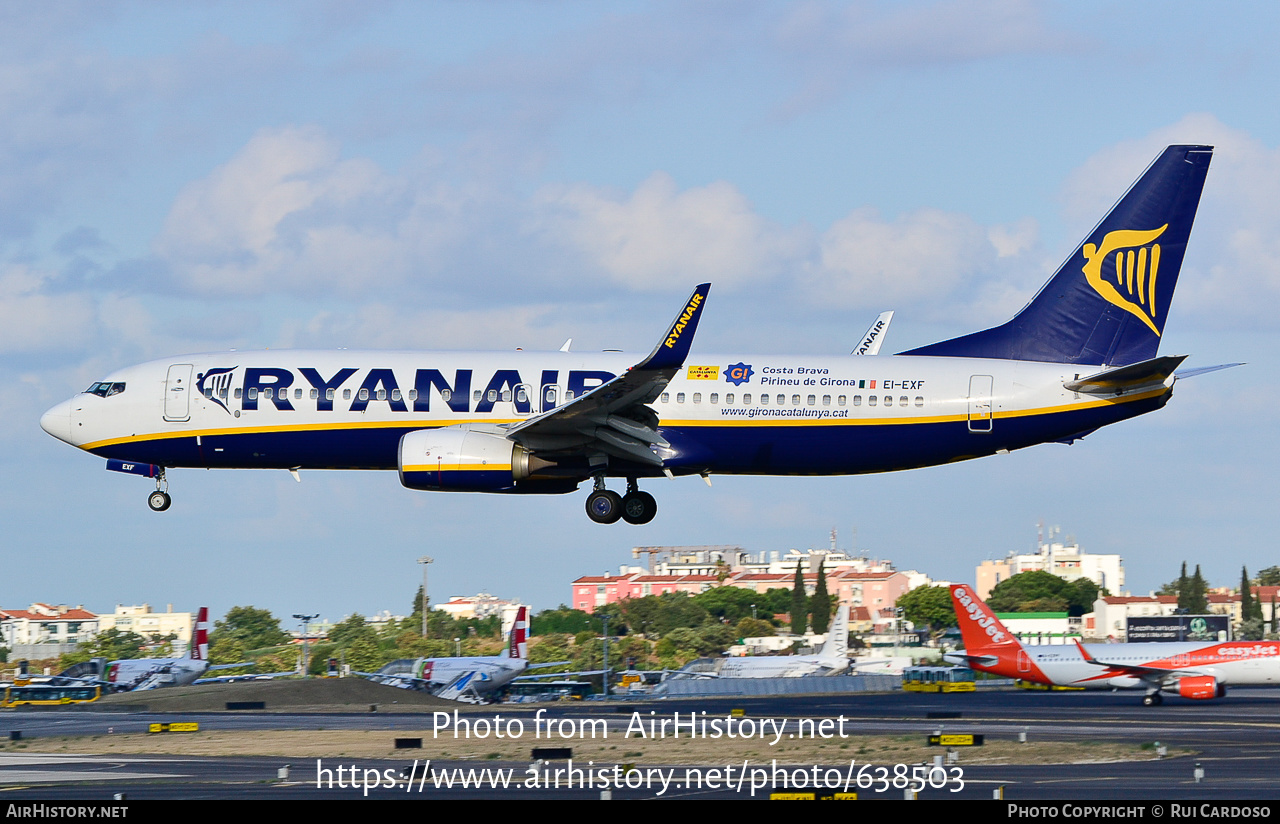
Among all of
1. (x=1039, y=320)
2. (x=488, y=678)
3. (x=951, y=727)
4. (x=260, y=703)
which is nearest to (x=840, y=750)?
(x=951, y=727)

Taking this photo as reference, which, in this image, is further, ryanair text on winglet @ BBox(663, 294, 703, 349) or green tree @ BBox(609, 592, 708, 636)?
green tree @ BBox(609, 592, 708, 636)

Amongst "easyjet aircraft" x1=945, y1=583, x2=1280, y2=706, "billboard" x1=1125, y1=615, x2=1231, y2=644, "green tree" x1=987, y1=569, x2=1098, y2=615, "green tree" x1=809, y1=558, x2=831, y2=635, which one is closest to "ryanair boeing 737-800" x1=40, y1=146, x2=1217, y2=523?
"easyjet aircraft" x1=945, y1=583, x2=1280, y2=706

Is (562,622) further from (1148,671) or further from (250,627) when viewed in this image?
(1148,671)

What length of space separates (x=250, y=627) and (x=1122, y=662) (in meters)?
120

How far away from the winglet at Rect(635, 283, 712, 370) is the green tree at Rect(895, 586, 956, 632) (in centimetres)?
10876

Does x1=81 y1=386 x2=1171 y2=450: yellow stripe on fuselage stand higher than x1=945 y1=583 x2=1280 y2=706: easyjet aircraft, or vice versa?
x1=81 y1=386 x2=1171 y2=450: yellow stripe on fuselage

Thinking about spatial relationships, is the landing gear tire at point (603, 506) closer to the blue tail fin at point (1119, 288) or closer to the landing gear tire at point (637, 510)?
the landing gear tire at point (637, 510)

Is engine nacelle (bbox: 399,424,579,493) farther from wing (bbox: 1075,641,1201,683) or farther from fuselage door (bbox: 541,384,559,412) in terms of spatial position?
wing (bbox: 1075,641,1201,683)

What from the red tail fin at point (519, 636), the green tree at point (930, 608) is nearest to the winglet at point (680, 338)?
the red tail fin at point (519, 636)

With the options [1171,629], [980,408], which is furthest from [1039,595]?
[980,408]

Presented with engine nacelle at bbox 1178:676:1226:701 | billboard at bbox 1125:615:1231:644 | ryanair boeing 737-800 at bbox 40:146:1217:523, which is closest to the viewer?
ryanair boeing 737-800 at bbox 40:146:1217:523

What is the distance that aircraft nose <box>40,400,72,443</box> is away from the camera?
4525cm

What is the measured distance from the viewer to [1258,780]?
104 feet

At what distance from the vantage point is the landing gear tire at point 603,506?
1671 inches
